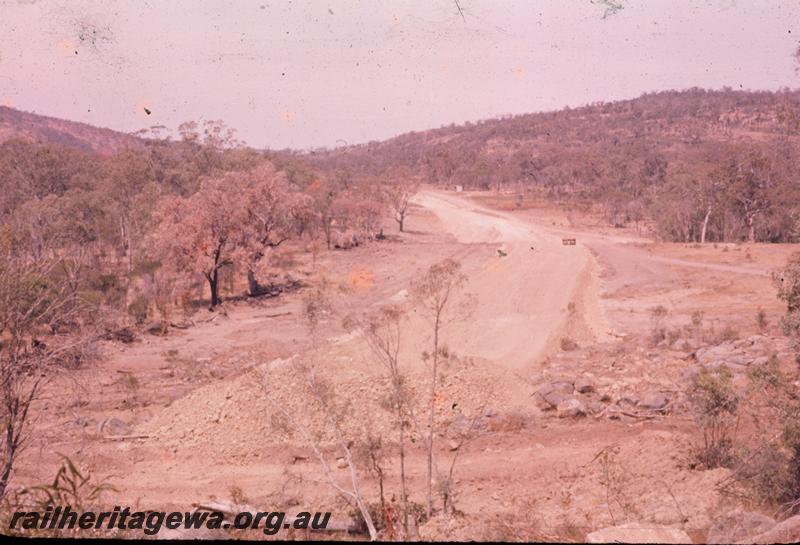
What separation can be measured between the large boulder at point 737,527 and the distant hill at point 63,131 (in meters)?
100.0

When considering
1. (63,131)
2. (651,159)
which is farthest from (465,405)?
(63,131)

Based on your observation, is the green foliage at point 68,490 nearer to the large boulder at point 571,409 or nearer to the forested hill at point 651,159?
the large boulder at point 571,409

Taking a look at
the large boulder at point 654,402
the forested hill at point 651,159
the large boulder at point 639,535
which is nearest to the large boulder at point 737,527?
the large boulder at point 639,535

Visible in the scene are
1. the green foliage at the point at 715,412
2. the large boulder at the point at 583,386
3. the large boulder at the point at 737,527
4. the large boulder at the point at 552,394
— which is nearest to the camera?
the large boulder at the point at 737,527

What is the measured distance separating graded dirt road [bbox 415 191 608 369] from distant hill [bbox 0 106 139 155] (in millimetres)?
76490

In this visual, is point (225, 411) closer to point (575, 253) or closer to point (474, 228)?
point (575, 253)

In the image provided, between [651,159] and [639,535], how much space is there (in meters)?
84.2

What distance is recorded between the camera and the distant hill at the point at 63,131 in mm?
94875

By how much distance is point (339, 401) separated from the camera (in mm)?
15570

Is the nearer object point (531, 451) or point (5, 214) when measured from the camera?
point (531, 451)

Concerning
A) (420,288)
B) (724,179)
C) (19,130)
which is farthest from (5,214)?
(19,130)

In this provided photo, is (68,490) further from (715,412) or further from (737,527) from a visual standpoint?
(715,412)

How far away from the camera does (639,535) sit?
6.02 m

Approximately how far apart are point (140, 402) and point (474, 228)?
130ft
